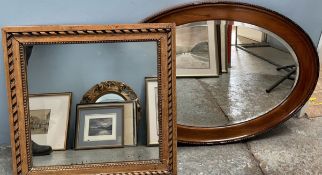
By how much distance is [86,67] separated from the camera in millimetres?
1213

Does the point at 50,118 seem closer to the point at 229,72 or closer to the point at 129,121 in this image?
the point at 129,121

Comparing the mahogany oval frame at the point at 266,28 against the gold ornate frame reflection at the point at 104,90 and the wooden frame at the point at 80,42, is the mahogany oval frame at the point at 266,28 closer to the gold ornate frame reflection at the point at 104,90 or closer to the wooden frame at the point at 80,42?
the wooden frame at the point at 80,42

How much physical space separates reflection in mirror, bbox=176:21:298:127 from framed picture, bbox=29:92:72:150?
1.33ft

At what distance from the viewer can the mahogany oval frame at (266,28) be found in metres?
1.21

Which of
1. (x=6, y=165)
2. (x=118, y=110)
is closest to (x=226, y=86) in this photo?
(x=118, y=110)

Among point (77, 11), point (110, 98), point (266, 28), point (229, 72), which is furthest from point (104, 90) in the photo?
point (266, 28)

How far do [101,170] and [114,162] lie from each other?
0.05m

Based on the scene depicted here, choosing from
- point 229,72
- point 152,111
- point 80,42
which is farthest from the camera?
point 229,72

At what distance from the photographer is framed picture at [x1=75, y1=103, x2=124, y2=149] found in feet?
3.89

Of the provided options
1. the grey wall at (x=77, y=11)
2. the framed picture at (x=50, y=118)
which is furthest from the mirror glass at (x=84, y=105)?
the grey wall at (x=77, y=11)

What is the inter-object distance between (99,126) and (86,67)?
0.66 ft

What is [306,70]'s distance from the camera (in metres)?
1.35

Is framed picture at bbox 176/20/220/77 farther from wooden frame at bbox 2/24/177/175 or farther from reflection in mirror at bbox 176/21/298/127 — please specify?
wooden frame at bbox 2/24/177/175

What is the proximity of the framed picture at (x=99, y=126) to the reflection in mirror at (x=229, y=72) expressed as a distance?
25 centimetres
